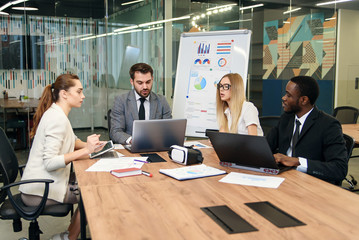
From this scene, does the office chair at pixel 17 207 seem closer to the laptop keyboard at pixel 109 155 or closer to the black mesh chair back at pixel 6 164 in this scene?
the black mesh chair back at pixel 6 164

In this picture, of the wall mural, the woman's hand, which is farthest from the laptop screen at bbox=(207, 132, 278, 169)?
the wall mural

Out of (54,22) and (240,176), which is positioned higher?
(54,22)

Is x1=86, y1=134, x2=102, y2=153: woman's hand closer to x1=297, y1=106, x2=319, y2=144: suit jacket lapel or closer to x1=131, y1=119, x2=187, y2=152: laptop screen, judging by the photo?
x1=131, y1=119, x2=187, y2=152: laptop screen

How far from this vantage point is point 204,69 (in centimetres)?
429

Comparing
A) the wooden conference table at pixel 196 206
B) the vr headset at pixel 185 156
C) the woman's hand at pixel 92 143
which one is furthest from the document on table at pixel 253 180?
the woman's hand at pixel 92 143

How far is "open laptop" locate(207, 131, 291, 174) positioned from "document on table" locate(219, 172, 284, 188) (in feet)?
0.35

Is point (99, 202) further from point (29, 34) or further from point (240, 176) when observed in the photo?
point (29, 34)

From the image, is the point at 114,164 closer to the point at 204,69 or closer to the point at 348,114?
the point at 204,69

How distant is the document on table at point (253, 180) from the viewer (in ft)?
6.72

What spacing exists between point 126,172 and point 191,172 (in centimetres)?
40

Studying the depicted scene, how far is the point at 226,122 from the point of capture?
3.33m

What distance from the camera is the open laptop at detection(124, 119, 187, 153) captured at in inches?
110

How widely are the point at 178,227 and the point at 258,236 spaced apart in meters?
0.31

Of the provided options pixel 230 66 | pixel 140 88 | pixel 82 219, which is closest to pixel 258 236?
pixel 82 219
